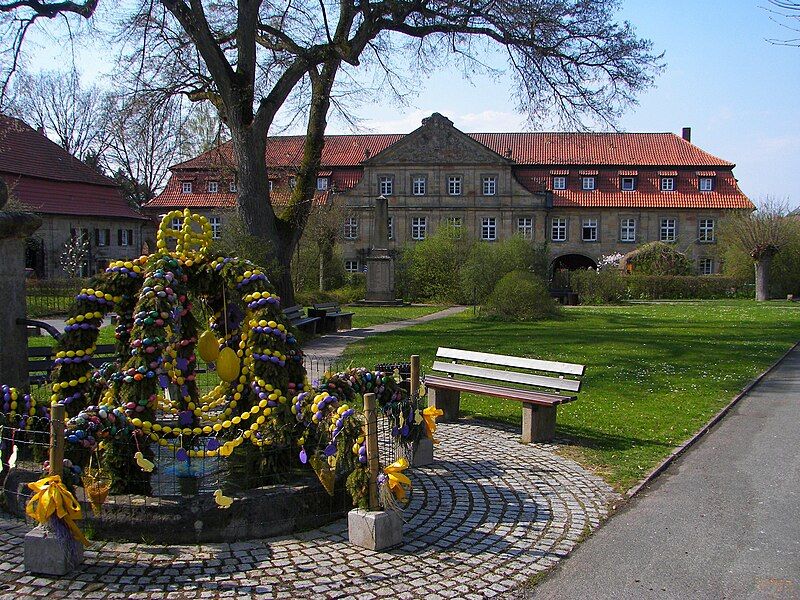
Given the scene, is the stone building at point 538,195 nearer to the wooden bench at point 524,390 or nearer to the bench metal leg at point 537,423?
the wooden bench at point 524,390

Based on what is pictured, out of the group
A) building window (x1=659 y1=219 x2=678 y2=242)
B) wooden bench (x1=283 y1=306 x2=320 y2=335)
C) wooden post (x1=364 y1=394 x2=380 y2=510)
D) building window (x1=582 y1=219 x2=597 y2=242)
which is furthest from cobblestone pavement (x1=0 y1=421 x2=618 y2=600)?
building window (x1=659 y1=219 x2=678 y2=242)

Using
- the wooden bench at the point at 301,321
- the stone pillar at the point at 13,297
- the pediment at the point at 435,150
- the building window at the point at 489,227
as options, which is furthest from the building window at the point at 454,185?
the stone pillar at the point at 13,297

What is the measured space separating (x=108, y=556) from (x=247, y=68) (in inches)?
542

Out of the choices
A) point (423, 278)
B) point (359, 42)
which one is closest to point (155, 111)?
point (359, 42)

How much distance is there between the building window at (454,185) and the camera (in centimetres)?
5419

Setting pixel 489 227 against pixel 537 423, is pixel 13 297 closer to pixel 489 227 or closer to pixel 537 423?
pixel 537 423

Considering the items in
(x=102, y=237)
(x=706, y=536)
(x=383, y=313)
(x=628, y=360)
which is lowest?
(x=706, y=536)

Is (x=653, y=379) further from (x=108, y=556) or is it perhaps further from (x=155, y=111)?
(x=155, y=111)

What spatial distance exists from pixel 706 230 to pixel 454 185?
56.5ft

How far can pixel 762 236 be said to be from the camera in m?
41.2

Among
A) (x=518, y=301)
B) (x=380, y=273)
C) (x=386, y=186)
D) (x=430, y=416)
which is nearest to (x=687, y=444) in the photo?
(x=430, y=416)

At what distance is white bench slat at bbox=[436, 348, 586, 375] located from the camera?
9.29 metres

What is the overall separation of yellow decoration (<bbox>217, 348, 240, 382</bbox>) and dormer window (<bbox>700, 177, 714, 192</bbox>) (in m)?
52.4

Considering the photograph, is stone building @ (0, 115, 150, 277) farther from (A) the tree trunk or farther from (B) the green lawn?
(A) the tree trunk
